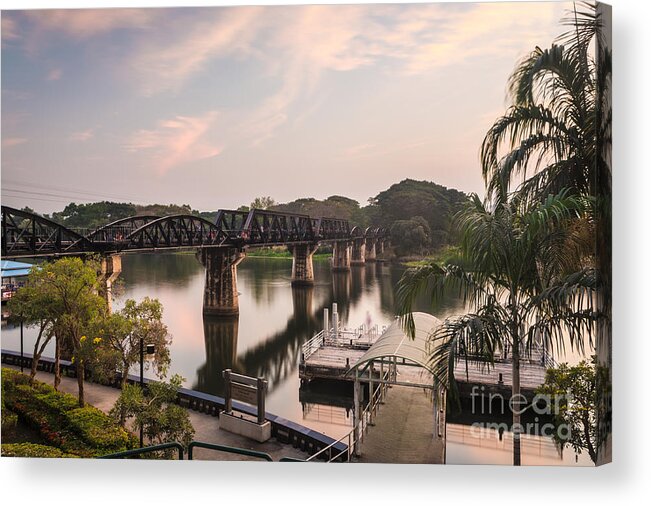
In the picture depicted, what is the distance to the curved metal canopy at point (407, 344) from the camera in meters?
5.00

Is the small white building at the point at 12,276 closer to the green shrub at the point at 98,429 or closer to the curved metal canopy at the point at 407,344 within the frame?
the green shrub at the point at 98,429

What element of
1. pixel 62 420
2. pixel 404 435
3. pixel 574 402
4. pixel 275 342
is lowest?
pixel 404 435

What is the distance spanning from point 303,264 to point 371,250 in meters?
1.06

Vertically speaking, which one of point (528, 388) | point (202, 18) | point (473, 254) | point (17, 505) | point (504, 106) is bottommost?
point (17, 505)

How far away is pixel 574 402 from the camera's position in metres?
4.96

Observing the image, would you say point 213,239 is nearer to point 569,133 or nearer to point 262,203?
point 262,203

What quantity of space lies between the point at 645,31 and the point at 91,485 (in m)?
7.29

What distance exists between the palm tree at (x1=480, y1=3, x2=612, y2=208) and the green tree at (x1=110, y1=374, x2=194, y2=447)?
4155mm

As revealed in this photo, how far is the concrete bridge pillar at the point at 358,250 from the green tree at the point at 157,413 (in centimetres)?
243

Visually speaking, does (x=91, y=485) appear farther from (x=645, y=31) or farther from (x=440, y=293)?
(x=645, y=31)

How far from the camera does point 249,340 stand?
6.37m

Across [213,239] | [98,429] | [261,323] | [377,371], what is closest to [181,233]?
[213,239]

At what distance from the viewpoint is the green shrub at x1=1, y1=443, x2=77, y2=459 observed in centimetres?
541

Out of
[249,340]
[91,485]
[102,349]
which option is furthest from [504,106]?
[91,485]
